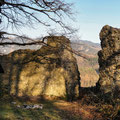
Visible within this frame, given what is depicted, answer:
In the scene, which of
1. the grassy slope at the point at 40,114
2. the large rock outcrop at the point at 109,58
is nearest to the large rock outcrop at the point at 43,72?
the large rock outcrop at the point at 109,58

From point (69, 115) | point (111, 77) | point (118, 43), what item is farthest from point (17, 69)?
point (118, 43)

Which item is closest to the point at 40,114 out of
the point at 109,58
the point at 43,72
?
the point at 43,72

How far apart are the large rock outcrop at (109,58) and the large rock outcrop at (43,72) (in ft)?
7.00

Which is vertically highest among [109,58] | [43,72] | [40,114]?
[109,58]

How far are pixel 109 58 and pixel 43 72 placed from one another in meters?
4.80

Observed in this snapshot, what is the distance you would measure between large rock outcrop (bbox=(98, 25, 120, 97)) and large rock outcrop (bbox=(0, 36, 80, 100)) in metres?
2.13

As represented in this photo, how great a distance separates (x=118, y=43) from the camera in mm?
11039

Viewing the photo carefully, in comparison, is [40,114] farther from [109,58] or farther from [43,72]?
[109,58]

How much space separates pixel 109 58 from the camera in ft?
37.2

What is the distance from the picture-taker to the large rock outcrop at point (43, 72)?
10531 millimetres

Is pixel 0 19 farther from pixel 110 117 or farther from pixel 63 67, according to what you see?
pixel 110 117

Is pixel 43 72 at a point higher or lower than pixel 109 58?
lower

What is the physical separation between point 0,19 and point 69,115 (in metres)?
7.54

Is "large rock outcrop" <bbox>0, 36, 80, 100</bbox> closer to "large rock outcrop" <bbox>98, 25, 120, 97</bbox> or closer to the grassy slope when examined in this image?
"large rock outcrop" <bbox>98, 25, 120, 97</bbox>
